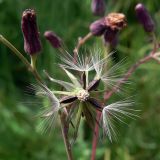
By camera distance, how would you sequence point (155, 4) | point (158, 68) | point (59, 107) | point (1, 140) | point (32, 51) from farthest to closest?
1. point (155, 4)
2. point (158, 68)
3. point (1, 140)
4. point (32, 51)
5. point (59, 107)

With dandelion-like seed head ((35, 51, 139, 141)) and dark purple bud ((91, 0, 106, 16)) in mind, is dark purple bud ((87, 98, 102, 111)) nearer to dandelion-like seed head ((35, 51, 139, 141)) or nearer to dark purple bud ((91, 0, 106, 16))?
dandelion-like seed head ((35, 51, 139, 141))

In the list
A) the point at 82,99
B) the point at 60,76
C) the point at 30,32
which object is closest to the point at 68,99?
the point at 82,99

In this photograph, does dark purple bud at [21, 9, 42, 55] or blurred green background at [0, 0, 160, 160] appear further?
blurred green background at [0, 0, 160, 160]

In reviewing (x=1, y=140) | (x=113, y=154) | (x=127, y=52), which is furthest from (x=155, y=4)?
(x=1, y=140)

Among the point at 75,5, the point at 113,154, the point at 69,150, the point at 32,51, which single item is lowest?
the point at 113,154

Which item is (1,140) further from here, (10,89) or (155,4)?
(155,4)

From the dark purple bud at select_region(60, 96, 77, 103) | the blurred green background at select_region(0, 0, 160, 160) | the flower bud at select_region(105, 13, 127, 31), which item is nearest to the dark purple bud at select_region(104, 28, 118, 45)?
the flower bud at select_region(105, 13, 127, 31)
